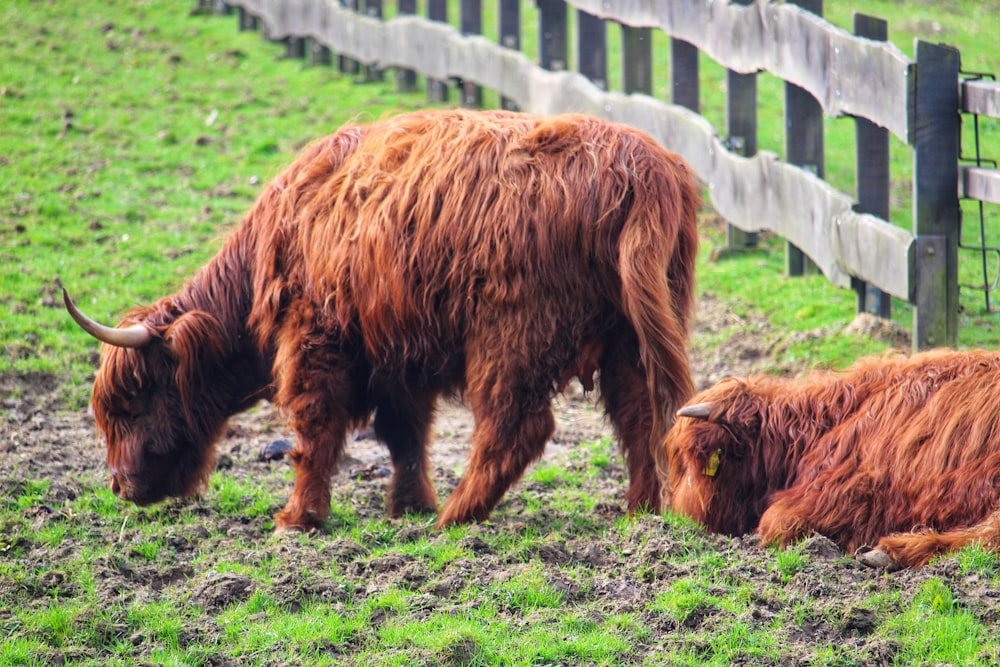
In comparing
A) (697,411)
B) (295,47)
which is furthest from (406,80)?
(697,411)

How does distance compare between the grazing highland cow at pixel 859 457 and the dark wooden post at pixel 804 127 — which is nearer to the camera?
the grazing highland cow at pixel 859 457

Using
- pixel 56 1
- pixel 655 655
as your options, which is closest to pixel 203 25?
pixel 56 1

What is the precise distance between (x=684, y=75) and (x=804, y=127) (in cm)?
188

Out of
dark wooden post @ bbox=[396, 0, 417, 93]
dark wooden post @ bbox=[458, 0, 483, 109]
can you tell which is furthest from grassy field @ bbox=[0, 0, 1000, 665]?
dark wooden post @ bbox=[396, 0, 417, 93]

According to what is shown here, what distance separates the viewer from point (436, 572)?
4746 millimetres

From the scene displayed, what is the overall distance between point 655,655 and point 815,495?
1341 millimetres

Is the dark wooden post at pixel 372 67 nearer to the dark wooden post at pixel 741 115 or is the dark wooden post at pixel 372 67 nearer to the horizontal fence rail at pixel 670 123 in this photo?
the horizontal fence rail at pixel 670 123

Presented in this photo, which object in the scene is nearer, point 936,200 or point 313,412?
point 313,412

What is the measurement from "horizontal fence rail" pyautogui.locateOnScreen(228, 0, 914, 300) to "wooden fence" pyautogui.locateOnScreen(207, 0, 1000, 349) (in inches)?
0.6

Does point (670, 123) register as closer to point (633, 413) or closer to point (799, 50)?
point (799, 50)

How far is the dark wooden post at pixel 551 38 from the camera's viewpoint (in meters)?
11.7

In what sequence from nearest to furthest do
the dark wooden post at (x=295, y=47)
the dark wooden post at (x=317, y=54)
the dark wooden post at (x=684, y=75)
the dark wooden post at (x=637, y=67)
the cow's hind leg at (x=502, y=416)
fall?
the cow's hind leg at (x=502, y=416)
the dark wooden post at (x=684, y=75)
the dark wooden post at (x=637, y=67)
the dark wooden post at (x=317, y=54)
the dark wooden post at (x=295, y=47)

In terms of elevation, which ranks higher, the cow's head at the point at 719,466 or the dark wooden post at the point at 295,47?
the dark wooden post at the point at 295,47

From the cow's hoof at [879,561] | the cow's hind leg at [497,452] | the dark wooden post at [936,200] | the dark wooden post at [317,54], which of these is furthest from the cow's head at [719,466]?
the dark wooden post at [317,54]
